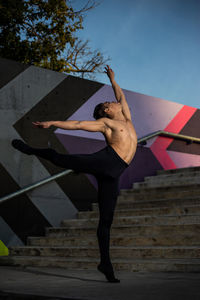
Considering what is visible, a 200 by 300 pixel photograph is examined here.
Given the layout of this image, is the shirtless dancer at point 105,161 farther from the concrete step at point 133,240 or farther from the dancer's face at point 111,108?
the concrete step at point 133,240

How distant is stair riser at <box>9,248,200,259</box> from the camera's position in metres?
3.71

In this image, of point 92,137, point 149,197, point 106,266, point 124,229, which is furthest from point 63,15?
point 106,266

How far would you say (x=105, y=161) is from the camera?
2.96 metres

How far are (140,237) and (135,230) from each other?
0.29 m

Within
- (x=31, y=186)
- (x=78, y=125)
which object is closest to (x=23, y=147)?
(x=78, y=125)

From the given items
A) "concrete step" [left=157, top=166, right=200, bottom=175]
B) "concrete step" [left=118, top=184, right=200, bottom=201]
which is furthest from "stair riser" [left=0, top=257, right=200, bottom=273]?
"concrete step" [left=157, top=166, right=200, bottom=175]

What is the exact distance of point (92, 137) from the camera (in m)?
6.45

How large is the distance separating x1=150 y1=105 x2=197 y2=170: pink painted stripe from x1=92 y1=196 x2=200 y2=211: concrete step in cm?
160

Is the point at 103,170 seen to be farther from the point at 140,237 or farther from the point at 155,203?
the point at 155,203

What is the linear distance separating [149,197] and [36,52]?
22.5 feet

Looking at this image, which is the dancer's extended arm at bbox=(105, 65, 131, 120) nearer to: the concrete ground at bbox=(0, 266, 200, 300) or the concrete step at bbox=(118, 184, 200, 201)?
the concrete ground at bbox=(0, 266, 200, 300)

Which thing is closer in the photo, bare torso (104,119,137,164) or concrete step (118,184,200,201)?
bare torso (104,119,137,164)

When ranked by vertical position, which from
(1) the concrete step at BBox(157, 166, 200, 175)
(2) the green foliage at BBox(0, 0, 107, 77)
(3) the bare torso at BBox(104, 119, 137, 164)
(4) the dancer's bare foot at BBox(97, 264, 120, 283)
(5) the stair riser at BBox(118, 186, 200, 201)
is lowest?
(1) the concrete step at BBox(157, 166, 200, 175)

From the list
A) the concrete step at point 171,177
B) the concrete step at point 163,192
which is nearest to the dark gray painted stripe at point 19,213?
the concrete step at point 163,192
